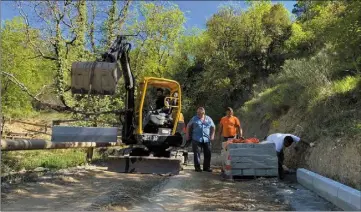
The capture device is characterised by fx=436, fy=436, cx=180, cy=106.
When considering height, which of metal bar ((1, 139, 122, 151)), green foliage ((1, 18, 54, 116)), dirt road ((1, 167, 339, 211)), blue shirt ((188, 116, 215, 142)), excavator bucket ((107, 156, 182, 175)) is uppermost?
green foliage ((1, 18, 54, 116))

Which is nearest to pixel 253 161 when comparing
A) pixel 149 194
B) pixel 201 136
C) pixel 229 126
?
pixel 201 136

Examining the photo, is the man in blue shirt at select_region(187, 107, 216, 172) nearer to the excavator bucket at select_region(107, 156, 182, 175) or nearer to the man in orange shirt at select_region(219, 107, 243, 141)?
the man in orange shirt at select_region(219, 107, 243, 141)

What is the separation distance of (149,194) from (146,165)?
2.88 meters

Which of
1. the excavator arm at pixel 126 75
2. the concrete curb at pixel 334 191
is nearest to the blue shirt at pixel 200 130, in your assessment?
the excavator arm at pixel 126 75

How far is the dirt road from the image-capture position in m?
6.95

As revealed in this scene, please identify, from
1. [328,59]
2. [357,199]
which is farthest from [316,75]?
[357,199]

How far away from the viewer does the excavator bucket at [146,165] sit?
11.0 meters

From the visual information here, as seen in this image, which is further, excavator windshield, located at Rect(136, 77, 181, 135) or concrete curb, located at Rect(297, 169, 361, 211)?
excavator windshield, located at Rect(136, 77, 181, 135)

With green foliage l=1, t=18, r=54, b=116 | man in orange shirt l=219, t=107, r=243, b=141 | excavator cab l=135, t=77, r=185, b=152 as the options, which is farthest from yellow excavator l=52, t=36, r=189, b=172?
green foliage l=1, t=18, r=54, b=116

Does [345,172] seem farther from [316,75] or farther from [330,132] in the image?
[316,75]

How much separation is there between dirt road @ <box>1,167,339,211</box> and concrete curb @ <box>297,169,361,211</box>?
0.48ft

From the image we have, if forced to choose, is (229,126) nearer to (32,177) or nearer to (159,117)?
(159,117)

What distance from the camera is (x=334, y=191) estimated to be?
7.23m

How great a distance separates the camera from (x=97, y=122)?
824 inches
